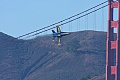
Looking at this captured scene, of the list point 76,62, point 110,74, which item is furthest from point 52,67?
point 110,74

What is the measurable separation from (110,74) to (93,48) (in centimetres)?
11392

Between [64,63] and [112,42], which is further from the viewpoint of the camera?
[64,63]

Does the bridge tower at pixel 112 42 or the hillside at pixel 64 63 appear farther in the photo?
the hillside at pixel 64 63

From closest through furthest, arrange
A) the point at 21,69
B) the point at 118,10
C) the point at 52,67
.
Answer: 1. the point at 118,10
2. the point at 52,67
3. the point at 21,69

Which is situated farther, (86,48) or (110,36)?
(86,48)

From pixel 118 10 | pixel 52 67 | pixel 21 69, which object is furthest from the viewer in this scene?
pixel 21 69

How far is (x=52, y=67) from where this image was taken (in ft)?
602

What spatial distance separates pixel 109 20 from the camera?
78750mm

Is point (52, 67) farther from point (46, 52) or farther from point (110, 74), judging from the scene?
point (110, 74)

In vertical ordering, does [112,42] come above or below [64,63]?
above

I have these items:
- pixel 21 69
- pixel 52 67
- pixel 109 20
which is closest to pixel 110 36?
pixel 109 20

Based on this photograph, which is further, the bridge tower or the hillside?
the hillside

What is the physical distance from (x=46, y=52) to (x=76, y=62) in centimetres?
1371

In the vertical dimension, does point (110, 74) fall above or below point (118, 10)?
below
